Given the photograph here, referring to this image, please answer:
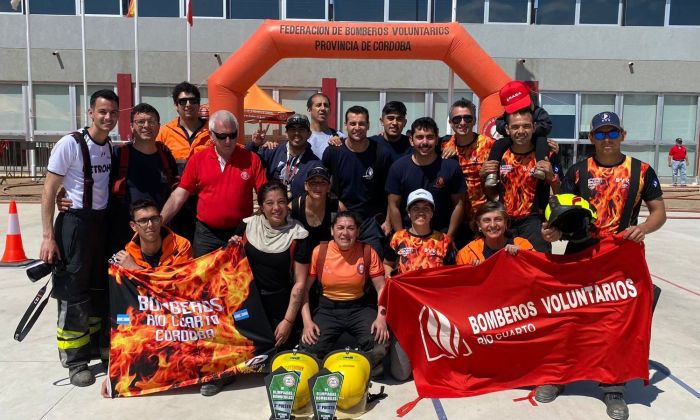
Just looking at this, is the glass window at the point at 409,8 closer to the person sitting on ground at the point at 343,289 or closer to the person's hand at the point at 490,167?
the person's hand at the point at 490,167

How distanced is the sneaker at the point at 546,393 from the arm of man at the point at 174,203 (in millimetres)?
3226

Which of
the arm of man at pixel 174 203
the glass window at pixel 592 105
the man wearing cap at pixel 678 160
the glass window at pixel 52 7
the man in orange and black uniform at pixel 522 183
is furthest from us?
the glass window at pixel 592 105

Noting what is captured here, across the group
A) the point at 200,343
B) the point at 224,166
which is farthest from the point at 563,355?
the point at 224,166

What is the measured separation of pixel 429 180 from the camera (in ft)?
14.9

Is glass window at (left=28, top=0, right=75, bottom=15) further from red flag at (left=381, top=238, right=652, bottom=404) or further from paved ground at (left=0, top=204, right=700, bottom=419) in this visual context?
red flag at (left=381, top=238, right=652, bottom=404)

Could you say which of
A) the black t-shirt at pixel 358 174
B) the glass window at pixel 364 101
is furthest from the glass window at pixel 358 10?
the black t-shirt at pixel 358 174

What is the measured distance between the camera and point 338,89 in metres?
19.9

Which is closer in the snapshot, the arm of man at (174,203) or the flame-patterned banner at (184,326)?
the flame-patterned banner at (184,326)

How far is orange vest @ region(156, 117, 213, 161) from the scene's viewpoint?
5.20 m

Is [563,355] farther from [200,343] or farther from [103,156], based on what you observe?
[103,156]

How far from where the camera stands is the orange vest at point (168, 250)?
4.01 meters

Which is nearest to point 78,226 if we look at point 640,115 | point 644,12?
point 640,115

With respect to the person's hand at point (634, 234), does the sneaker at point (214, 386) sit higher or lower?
lower

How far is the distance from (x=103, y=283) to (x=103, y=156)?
1.06 meters
